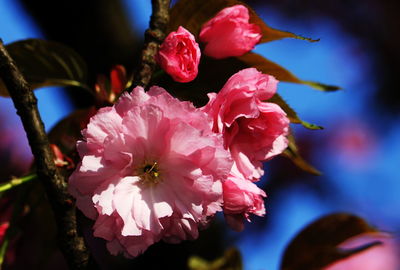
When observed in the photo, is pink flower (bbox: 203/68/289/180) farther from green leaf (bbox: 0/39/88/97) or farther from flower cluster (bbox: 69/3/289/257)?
green leaf (bbox: 0/39/88/97)

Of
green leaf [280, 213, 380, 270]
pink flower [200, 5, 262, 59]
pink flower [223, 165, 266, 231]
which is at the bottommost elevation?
green leaf [280, 213, 380, 270]

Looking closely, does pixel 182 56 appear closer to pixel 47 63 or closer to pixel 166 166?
pixel 166 166

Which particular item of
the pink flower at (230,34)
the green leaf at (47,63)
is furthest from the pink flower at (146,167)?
the green leaf at (47,63)

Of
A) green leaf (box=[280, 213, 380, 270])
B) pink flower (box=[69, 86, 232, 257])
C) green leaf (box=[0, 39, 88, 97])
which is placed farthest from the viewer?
green leaf (box=[280, 213, 380, 270])

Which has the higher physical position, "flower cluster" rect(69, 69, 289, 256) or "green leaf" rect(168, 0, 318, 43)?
"green leaf" rect(168, 0, 318, 43)

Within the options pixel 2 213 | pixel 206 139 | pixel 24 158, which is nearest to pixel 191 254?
pixel 2 213

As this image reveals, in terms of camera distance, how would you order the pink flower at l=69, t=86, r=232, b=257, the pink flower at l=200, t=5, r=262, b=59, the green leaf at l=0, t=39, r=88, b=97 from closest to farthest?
the pink flower at l=69, t=86, r=232, b=257 → the pink flower at l=200, t=5, r=262, b=59 → the green leaf at l=0, t=39, r=88, b=97

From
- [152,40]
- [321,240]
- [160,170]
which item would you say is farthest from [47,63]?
[321,240]

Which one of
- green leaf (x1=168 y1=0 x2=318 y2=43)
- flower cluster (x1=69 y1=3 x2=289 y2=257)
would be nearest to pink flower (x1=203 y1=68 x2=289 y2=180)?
flower cluster (x1=69 y1=3 x2=289 y2=257)
